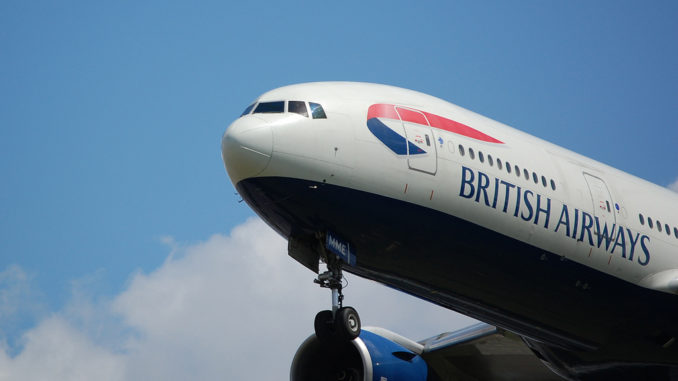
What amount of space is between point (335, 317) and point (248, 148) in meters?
3.01

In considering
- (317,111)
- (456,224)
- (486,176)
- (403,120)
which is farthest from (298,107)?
(486,176)

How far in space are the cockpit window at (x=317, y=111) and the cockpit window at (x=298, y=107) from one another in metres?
0.11

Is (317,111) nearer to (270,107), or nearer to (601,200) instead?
(270,107)

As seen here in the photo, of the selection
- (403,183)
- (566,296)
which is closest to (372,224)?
(403,183)

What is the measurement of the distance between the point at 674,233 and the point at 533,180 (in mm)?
4104

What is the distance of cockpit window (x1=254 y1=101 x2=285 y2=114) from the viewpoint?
17078 millimetres

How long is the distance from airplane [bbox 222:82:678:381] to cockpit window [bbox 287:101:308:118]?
0.9 inches

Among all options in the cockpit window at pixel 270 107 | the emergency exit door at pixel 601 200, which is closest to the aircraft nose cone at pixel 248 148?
the cockpit window at pixel 270 107

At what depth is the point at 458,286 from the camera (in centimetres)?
1853

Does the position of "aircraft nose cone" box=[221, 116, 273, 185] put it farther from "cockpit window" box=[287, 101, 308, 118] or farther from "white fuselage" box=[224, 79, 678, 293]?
"cockpit window" box=[287, 101, 308, 118]

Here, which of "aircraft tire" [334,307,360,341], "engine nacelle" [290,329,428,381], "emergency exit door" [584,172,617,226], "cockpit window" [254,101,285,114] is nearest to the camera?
"aircraft tire" [334,307,360,341]

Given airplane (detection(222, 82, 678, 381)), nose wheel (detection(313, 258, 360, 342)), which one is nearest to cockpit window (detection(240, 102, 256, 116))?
airplane (detection(222, 82, 678, 381))

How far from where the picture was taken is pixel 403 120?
17.6 m

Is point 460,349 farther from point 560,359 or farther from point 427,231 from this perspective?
point 427,231
